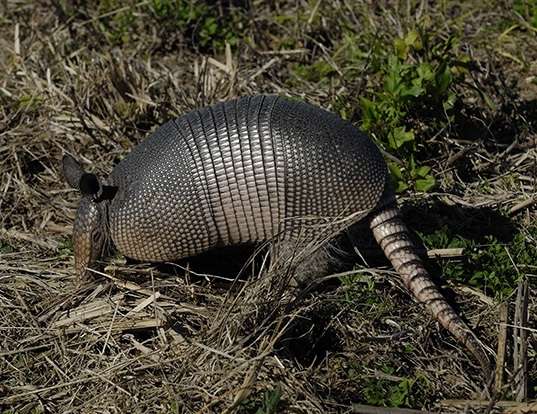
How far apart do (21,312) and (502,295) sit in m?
2.89

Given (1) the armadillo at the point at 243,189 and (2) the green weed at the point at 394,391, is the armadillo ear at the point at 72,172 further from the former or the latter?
(2) the green weed at the point at 394,391

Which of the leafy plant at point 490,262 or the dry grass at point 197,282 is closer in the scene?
the dry grass at point 197,282

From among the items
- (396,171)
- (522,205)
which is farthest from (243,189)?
(522,205)

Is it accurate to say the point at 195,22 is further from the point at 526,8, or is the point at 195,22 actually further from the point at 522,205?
the point at 522,205

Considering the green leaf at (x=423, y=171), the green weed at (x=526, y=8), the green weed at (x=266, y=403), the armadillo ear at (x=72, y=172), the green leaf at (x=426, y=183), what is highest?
the green weed at (x=526, y=8)

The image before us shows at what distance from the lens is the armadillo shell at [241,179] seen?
4.71m

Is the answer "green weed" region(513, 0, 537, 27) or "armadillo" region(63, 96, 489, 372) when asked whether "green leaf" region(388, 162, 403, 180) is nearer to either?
"armadillo" region(63, 96, 489, 372)

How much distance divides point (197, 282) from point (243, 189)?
733 mm

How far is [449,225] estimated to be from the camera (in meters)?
5.50

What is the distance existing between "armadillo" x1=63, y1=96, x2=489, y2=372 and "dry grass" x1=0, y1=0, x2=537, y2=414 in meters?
0.29

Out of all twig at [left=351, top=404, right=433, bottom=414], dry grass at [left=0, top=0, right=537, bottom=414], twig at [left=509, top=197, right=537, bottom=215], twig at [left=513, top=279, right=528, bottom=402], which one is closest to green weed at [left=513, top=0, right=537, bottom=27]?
dry grass at [left=0, top=0, right=537, bottom=414]

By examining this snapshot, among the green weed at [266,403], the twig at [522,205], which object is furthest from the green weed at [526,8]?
the green weed at [266,403]

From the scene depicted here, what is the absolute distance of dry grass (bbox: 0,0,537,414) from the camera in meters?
4.32

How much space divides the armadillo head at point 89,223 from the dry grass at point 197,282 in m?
0.18
